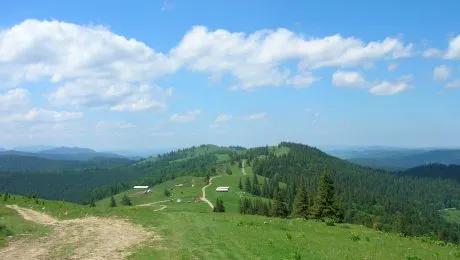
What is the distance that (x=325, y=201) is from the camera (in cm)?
7856

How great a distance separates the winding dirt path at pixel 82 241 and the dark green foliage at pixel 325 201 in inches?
1957

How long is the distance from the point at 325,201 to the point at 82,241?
58.0 m

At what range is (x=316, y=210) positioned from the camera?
259ft

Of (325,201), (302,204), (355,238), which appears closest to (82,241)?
(355,238)

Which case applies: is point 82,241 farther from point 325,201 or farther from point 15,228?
point 325,201

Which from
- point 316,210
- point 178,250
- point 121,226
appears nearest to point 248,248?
point 178,250

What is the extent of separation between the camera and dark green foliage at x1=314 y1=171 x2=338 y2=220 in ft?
256

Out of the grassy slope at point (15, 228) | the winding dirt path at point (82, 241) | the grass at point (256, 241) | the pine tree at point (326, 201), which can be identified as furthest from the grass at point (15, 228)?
the pine tree at point (326, 201)

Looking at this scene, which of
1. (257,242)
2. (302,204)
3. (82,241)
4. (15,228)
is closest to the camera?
(82,241)

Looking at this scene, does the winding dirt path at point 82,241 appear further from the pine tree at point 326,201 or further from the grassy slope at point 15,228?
the pine tree at point 326,201

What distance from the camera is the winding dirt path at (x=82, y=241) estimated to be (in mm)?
24188

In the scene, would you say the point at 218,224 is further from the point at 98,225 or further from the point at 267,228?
the point at 98,225

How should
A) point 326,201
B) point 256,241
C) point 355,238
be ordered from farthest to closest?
point 326,201, point 355,238, point 256,241

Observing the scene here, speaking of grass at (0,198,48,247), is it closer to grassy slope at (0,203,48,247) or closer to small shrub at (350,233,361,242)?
grassy slope at (0,203,48,247)
